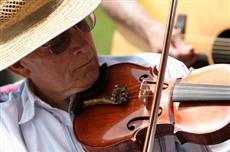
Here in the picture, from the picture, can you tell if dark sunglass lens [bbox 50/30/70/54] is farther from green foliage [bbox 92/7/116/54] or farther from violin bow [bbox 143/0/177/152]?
green foliage [bbox 92/7/116/54]

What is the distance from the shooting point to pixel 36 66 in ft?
4.41

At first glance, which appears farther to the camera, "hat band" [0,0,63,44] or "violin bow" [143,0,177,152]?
"hat band" [0,0,63,44]

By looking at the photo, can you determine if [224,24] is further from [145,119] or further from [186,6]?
[145,119]

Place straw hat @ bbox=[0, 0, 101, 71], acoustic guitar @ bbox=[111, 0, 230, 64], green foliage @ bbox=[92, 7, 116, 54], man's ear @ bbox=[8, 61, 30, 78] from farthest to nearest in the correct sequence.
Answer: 1. green foliage @ bbox=[92, 7, 116, 54]
2. acoustic guitar @ bbox=[111, 0, 230, 64]
3. man's ear @ bbox=[8, 61, 30, 78]
4. straw hat @ bbox=[0, 0, 101, 71]

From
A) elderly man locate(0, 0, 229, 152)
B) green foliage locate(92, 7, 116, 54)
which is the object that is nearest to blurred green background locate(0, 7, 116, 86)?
green foliage locate(92, 7, 116, 54)

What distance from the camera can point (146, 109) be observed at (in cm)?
123

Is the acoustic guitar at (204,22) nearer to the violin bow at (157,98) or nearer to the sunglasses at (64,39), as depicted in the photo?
the sunglasses at (64,39)

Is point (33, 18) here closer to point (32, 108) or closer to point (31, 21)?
point (31, 21)

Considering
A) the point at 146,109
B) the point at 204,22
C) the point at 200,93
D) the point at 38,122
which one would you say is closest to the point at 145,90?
the point at 146,109

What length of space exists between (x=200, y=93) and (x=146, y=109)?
5.3 inches

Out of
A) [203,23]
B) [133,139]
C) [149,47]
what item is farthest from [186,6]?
[133,139]

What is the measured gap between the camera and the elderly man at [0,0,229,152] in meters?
1.18

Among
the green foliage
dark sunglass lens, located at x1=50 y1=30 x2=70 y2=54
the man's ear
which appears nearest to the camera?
dark sunglass lens, located at x1=50 y1=30 x2=70 y2=54

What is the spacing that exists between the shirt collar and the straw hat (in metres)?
0.18
